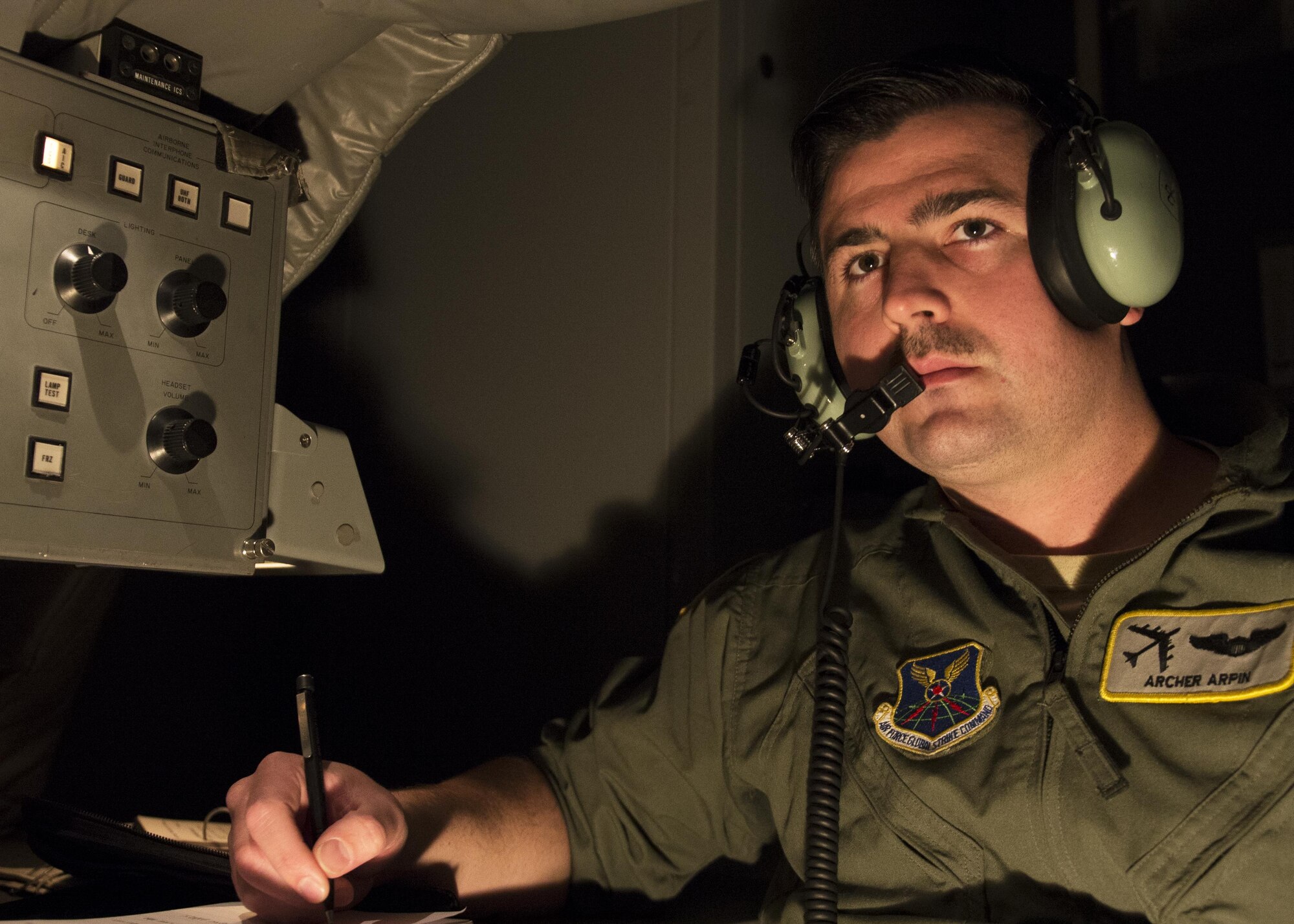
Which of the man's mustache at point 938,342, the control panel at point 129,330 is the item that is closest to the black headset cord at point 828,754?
the man's mustache at point 938,342

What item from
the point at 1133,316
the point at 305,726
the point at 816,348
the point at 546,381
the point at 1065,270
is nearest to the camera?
the point at 305,726

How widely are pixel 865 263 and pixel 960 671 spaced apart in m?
0.46

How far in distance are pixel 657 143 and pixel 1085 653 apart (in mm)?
866

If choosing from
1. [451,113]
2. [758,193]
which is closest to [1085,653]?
[758,193]

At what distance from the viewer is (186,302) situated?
91cm

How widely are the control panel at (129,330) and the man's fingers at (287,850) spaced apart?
212mm

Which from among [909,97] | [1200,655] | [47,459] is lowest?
[1200,655]

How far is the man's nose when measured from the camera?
1123 mm

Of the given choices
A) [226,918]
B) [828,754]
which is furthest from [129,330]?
[828,754]

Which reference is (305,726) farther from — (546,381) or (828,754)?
(546,381)

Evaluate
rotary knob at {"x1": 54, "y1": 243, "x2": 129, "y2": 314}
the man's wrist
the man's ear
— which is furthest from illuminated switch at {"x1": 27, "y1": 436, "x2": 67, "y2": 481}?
the man's ear

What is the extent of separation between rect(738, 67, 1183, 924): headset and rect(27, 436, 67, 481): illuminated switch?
0.65 metres

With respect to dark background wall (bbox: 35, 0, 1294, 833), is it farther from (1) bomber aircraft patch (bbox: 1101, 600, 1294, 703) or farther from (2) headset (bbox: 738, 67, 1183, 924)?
(1) bomber aircraft patch (bbox: 1101, 600, 1294, 703)

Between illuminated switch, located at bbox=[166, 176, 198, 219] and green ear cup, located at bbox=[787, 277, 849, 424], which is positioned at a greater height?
illuminated switch, located at bbox=[166, 176, 198, 219]
